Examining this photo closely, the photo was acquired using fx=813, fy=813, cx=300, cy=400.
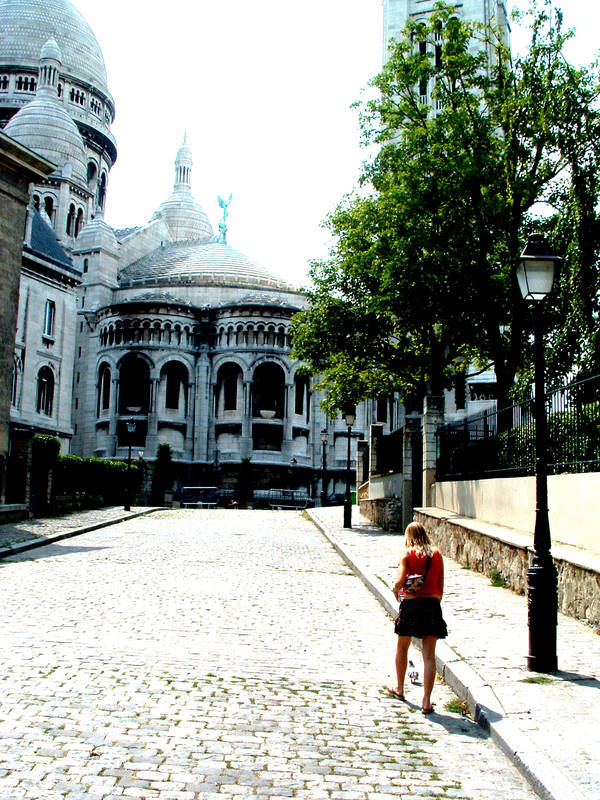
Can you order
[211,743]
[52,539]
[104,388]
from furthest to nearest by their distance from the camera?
[104,388] < [52,539] < [211,743]

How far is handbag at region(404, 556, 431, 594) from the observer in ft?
19.7

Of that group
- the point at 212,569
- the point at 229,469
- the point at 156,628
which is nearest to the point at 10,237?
the point at 212,569

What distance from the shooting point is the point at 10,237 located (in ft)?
86.0

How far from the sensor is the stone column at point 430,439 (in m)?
19.3

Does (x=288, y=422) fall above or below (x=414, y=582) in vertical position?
above

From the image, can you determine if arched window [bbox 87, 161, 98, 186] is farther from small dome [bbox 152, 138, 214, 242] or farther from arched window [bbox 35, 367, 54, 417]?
arched window [bbox 35, 367, 54, 417]

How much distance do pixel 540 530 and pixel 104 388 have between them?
56.2m

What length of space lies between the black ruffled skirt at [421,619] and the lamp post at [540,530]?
1.09 metres

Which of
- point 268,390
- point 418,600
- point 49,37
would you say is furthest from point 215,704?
point 49,37

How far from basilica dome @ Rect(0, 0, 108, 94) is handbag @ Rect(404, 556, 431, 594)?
3217 inches

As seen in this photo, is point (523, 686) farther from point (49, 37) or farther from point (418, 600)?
point (49, 37)

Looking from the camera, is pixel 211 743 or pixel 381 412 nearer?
pixel 211 743

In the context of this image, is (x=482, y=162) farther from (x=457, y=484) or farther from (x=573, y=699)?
(x=573, y=699)

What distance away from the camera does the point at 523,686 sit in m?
6.14
